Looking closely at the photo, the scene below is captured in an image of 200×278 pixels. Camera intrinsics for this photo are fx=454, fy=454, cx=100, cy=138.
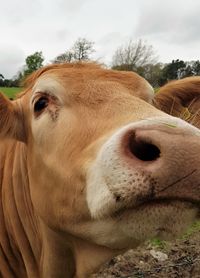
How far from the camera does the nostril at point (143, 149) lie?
2.36 m

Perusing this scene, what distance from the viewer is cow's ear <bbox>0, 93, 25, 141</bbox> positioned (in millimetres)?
3680

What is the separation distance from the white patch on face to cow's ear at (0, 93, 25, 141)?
127cm

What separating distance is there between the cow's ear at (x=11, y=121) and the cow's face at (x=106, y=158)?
17mm

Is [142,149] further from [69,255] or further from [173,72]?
[173,72]

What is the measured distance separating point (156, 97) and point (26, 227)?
1752 mm

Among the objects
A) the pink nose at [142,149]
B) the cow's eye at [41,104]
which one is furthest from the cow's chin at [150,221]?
the cow's eye at [41,104]

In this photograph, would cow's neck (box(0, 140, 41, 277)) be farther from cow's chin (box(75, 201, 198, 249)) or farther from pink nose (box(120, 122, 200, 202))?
pink nose (box(120, 122, 200, 202))

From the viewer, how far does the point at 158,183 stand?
2340 mm

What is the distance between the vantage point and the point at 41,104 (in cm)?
347

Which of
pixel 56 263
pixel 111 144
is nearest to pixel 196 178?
pixel 111 144

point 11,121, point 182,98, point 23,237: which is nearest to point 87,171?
point 11,121

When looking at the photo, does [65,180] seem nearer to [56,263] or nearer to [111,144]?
[111,144]

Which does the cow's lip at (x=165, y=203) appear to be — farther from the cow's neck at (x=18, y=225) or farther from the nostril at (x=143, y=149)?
the cow's neck at (x=18, y=225)

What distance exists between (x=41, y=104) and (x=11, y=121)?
0.40 metres
